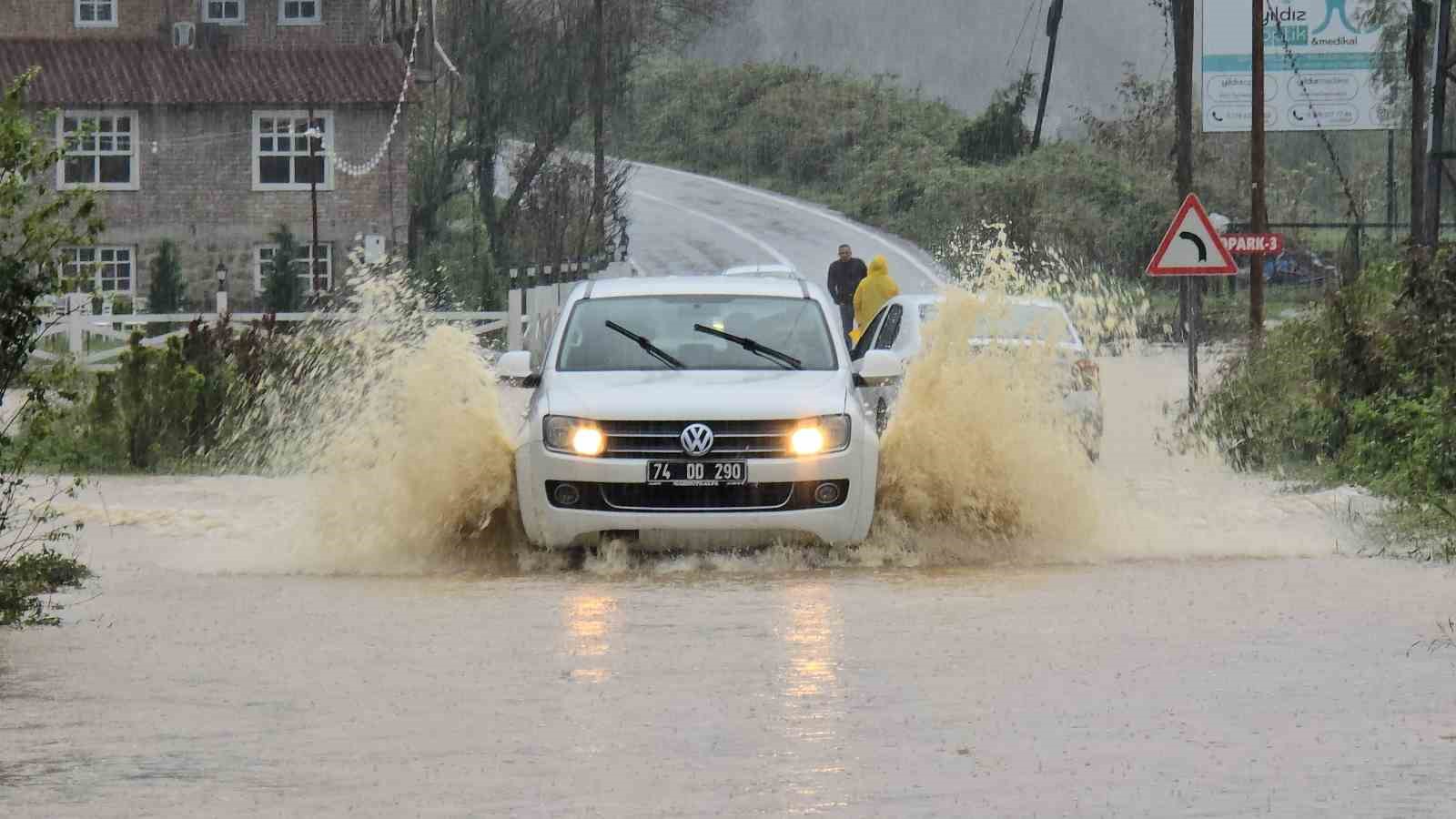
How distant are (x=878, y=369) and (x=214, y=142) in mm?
46481

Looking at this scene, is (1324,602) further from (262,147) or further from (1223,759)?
(262,147)

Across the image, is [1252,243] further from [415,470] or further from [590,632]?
[590,632]

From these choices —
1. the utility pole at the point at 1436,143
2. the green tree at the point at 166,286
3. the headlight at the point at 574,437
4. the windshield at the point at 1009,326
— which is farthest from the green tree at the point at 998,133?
the headlight at the point at 574,437

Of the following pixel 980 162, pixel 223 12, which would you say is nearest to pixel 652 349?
pixel 223 12

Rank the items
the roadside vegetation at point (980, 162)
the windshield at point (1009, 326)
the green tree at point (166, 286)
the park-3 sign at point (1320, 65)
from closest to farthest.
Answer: the windshield at point (1009, 326) < the green tree at point (166, 286) < the park-3 sign at point (1320, 65) < the roadside vegetation at point (980, 162)

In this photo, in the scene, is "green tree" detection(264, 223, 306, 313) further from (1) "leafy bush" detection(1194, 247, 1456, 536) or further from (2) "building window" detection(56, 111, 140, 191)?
(1) "leafy bush" detection(1194, 247, 1456, 536)

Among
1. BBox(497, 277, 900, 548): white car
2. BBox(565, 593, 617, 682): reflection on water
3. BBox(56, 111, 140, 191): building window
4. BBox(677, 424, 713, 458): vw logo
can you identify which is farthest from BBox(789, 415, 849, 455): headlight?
BBox(56, 111, 140, 191): building window

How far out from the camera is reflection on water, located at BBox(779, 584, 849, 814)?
807 cm

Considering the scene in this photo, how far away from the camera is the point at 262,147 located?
5981 cm

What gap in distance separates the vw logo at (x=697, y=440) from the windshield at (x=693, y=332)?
3.47 feet

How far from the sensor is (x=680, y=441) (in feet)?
45.6

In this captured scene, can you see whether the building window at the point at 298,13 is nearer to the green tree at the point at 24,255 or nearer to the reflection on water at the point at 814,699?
the reflection on water at the point at 814,699

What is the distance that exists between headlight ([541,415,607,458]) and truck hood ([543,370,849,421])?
5cm

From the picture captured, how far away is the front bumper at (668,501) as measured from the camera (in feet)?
45.6
